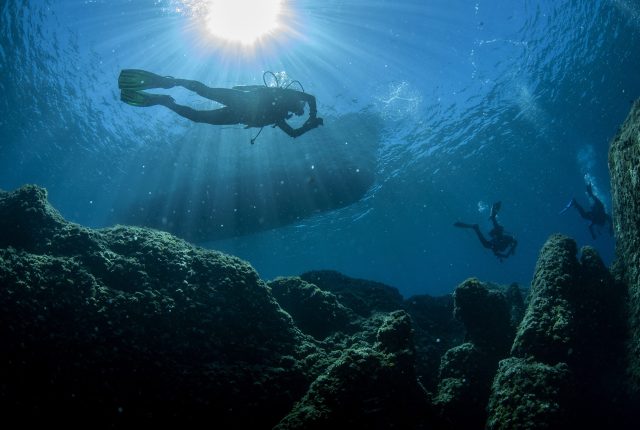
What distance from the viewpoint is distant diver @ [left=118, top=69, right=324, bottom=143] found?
626 centimetres

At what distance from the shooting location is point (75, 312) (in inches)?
149

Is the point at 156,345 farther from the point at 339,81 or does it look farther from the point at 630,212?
the point at 339,81

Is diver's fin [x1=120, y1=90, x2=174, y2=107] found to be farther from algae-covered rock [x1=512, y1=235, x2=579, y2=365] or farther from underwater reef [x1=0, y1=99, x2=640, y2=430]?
algae-covered rock [x1=512, y1=235, x2=579, y2=365]

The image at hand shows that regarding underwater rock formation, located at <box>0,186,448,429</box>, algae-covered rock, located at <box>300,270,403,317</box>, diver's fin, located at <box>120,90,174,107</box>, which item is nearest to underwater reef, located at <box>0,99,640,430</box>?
underwater rock formation, located at <box>0,186,448,429</box>

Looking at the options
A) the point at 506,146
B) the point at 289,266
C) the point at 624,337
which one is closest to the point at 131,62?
the point at 624,337

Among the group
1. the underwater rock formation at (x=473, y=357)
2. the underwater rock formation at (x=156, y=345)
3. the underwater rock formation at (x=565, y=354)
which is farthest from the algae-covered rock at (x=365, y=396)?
the underwater rock formation at (x=565, y=354)

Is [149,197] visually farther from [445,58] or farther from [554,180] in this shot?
[554,180]

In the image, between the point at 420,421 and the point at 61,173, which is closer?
the point at 420,421

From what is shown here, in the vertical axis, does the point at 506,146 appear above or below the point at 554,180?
below

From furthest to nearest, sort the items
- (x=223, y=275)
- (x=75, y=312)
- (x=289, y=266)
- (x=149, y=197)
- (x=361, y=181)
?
(x=289, y=266), (x=361, y=181), (x=149, y=197), (x=223, y=275), (x=75, y=312)

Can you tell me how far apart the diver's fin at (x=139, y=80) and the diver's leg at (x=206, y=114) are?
0.37m

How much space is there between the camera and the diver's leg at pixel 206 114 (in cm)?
641

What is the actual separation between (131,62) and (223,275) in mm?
13389

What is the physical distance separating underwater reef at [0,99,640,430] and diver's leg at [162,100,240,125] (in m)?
2.27
